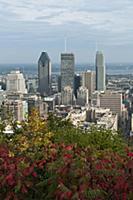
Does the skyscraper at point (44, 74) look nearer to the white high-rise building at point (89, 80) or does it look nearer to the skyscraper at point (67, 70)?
the skyscraper at point (67, 70)

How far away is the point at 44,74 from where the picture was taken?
348 ft

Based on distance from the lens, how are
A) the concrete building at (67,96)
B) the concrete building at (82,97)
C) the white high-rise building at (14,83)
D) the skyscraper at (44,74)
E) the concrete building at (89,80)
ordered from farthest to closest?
the concrete building at (89,80) < the skyscraper at (44,74) < the white high-rise building at (14,83) < the concrete building at (82,97) < the concrete building at (67,96)

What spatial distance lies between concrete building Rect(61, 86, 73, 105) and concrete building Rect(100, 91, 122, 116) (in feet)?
21.1

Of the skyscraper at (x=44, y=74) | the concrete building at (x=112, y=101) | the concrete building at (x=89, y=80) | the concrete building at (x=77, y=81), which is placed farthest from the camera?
the concrete building at (x=89, y=80)

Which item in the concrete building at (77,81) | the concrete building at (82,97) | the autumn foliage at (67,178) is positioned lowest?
the concrete building at (82,97)

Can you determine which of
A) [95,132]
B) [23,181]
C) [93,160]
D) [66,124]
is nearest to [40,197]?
[23,181]

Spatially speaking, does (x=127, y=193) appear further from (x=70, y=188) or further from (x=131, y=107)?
(x=131, y=107)

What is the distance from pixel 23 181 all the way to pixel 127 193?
73cm

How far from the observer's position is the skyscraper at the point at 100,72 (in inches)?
4225

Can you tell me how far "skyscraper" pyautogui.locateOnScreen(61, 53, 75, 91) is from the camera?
326ft

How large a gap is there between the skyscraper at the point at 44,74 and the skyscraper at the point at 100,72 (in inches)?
417

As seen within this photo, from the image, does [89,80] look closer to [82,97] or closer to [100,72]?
[100,72]

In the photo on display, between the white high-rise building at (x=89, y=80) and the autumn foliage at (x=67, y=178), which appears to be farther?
the white high-rise building at (x=89, y=80)

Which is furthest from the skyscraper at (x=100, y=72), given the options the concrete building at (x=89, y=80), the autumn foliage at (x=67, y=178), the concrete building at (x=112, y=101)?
the autumn foliage at (x=67, y=178)
